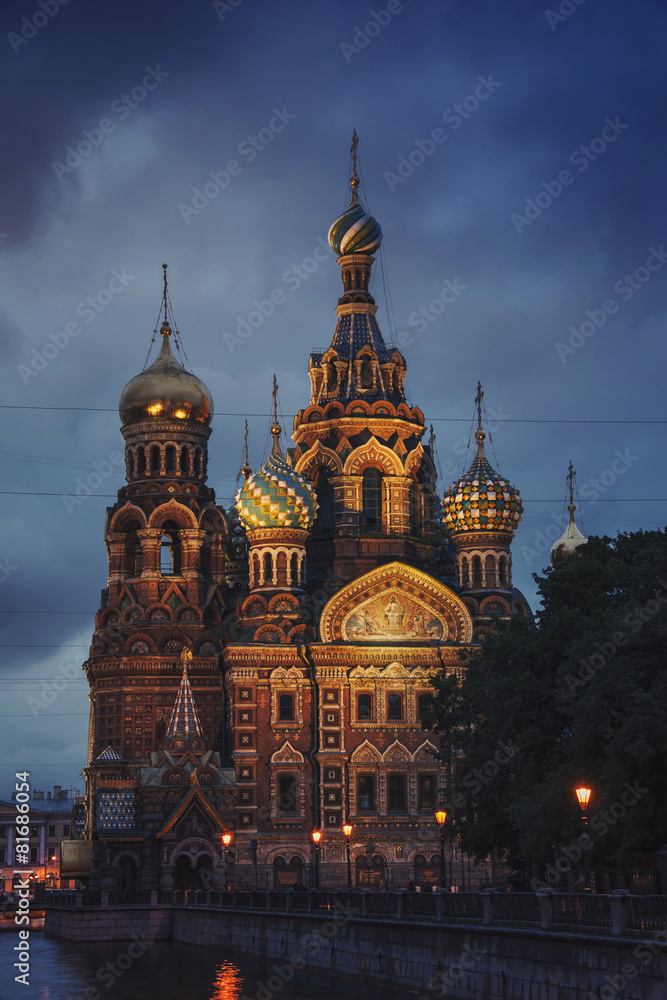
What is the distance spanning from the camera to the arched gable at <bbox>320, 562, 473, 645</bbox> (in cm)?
5816

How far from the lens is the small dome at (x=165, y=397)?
63.2m

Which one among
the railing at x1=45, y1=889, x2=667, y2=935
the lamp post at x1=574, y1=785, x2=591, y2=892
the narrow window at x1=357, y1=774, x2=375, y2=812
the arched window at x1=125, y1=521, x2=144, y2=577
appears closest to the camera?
the railing at x1=45, y1=889, x2=667, y2=935

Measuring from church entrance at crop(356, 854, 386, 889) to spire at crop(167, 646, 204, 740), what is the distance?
25.0 feet

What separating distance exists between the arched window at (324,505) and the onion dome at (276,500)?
164 inches

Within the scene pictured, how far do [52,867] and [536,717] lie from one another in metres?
64.4

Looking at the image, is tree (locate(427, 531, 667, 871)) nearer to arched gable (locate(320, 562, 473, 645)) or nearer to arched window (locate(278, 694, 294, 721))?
arched window (locate(278, 694, 294, 721))

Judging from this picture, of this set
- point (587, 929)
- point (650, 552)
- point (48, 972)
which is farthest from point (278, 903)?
point (587, 929)

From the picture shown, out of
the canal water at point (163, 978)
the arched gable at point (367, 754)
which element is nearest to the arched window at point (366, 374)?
the arched gable at point (367, 754)

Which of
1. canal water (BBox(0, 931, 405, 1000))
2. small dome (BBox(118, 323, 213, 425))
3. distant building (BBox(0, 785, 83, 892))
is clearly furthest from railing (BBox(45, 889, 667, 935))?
distant building (BBox(0, 785, 83, 892))

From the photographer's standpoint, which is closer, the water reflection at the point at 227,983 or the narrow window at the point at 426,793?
the water reflection at the point at 227,983

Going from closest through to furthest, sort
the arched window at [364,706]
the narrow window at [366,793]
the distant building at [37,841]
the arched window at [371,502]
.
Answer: the narrow window at [366,793] → the arched window at [364,706] → the arched window at [371,502] → the distant building at [37,841]

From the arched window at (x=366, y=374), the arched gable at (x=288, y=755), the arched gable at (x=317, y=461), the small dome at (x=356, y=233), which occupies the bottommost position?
the arched gable at (x=288, y=755)

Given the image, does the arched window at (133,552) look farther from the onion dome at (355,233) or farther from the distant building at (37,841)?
the distant building at (37,841)

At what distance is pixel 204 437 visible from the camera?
64.2 meters
